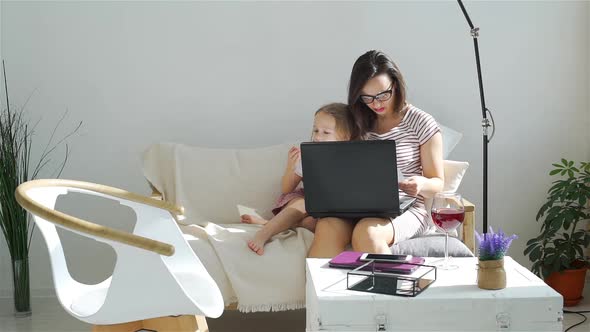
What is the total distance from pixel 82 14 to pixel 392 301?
8.64 ft

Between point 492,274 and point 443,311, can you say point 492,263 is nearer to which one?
point 492,274

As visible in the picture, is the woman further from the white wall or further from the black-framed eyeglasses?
the white wall

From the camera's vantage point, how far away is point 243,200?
3562 mm

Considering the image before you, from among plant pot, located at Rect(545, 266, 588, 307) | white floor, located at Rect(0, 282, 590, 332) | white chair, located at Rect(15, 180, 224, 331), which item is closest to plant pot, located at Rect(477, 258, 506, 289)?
white chair, located at Rect(15, 180, 224, 331)

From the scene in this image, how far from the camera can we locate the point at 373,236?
9.36 feet

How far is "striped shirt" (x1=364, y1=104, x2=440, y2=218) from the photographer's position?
10.7 ft

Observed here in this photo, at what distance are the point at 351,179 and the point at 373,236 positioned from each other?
23 cm

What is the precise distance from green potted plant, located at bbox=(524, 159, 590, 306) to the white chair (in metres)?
1.88

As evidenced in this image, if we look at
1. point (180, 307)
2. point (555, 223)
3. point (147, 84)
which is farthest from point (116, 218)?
point (555, 223)

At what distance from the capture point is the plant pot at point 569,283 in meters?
3.72

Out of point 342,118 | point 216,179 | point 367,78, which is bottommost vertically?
point 216,179

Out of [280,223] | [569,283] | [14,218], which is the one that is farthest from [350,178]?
[14,218]

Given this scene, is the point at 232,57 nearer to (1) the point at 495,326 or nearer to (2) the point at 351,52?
(2) the point at 351,52

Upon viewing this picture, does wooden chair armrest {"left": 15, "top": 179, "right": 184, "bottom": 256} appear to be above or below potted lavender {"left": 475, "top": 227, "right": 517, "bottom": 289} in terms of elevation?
above
